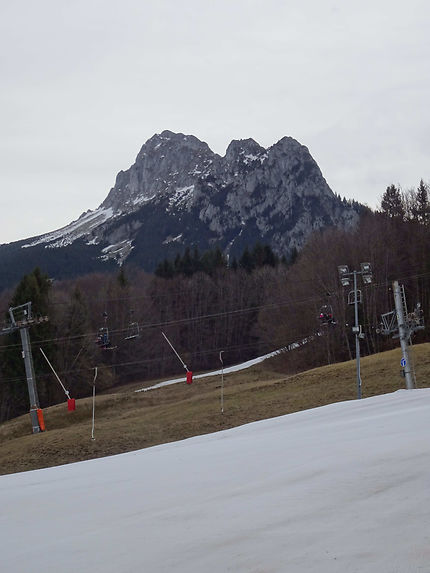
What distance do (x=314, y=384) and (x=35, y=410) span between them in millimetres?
17745

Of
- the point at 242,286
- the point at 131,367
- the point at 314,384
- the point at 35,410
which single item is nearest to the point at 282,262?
the point at 242,286

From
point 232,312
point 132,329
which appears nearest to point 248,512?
point 132,329

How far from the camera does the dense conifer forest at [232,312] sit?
209 feet

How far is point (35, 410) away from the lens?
3891 cm

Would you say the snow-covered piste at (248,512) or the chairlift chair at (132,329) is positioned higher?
the chairlift chair at (132,329)

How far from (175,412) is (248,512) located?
1329 inches

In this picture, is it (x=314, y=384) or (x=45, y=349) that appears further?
(x=45, y=349)

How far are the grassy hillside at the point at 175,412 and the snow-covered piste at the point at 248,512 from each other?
774 inches

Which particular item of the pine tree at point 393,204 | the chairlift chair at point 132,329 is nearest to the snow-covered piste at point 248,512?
the chairlift chair at point 132,329

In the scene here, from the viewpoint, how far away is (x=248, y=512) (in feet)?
25.6

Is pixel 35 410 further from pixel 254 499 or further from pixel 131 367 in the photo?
pixel 131 367

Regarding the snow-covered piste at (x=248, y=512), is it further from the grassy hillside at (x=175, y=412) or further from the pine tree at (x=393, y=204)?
the pine tree at (x=393, y=204)

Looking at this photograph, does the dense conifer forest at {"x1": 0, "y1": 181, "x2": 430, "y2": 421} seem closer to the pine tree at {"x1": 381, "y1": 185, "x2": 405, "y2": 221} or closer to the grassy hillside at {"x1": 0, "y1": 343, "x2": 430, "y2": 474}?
the pine tree at {"x1": 381, "y1": 185, "x2": 405, "y2": 221}

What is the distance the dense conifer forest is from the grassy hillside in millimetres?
5662
